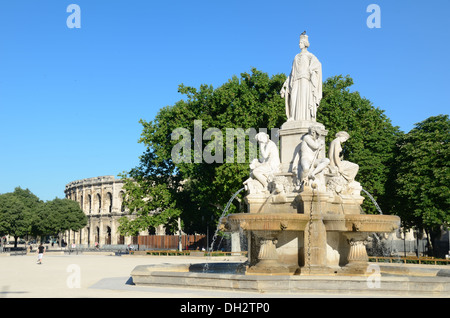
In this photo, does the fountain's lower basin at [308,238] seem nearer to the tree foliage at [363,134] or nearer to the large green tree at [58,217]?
the tree foliage at [363,134]

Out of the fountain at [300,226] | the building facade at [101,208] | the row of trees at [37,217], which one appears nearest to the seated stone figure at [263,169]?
the fountain at [300,226]

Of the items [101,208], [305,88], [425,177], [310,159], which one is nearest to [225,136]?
[425,177]

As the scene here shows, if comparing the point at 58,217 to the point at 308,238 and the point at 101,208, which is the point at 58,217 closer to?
the point at 101,208

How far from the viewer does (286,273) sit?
14.8m

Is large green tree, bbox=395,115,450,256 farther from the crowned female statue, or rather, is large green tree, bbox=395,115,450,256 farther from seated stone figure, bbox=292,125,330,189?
seated stone figure, bbox=292,125,330,189

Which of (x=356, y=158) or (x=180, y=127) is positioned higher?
(x=180, y=127)

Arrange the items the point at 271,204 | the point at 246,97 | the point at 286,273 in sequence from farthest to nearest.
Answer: the point at 246,97 < the point at 271,204 < the point at 286,273

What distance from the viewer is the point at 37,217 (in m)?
84.9

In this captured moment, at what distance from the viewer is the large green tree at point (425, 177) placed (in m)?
37.1

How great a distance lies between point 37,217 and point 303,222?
78137mm

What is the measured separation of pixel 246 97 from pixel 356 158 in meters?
9.62
